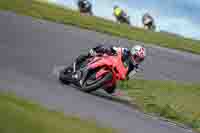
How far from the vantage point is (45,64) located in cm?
1973

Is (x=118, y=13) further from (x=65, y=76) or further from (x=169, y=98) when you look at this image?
(x=65, y=76)

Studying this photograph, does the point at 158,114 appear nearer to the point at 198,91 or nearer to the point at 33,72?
the point at 33,72

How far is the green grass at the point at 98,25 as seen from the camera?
28031 mm

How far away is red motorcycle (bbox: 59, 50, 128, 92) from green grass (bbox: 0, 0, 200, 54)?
1103 cm

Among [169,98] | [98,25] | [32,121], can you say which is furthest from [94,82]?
[98,25]

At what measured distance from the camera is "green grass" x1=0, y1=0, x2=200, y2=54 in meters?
28.0

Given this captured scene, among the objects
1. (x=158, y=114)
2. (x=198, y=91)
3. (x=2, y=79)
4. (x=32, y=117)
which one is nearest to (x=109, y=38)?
(x=198, y=91)

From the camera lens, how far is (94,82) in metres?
16.3

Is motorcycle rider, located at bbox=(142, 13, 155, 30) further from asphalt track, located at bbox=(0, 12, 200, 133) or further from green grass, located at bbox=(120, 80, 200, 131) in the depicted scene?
green grass, located at bbox=(120, 80, 200, 131)

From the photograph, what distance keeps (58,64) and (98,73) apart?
4558mm

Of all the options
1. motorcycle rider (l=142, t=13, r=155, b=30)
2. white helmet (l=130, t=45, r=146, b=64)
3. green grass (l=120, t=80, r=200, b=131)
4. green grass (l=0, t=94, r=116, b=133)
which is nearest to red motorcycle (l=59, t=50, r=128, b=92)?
white helmet (l=130, t=45, r=146, b=64)

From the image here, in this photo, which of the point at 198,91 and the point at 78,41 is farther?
the point at 78,41

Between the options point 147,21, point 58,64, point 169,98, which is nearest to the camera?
point 169,98

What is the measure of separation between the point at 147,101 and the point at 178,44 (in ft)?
37.5
